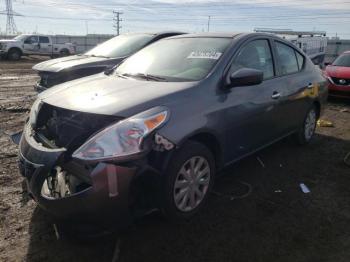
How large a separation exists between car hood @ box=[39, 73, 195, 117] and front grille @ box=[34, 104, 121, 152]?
0.05m

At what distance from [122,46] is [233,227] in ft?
18.7

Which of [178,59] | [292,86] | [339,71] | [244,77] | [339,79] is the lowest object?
[339,79]

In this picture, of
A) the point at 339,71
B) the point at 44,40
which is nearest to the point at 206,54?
the point at 339,71

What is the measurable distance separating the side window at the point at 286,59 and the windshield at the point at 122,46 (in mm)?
3578

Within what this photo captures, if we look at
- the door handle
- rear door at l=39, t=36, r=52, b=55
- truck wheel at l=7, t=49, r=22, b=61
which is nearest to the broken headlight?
the door handle

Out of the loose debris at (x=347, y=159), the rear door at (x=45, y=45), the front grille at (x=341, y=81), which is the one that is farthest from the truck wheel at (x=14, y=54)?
the loose debris at (x=347, y=159)

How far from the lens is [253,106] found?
407 centimetres

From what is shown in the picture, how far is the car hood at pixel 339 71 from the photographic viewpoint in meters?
9.82

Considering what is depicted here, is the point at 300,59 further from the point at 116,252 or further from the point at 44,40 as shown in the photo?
the point at 44,40

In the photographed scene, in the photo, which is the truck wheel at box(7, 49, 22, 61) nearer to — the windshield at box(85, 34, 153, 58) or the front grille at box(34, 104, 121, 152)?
the windshield at box(85, 34, 153, 58)

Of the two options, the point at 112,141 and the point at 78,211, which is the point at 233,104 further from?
the point at 78,211

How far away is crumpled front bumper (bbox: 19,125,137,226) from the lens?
8.77 feet

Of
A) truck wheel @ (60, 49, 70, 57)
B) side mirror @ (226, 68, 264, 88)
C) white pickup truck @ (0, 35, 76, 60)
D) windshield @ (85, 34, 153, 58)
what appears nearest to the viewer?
side mirror @ (226, 68, 264, 88)

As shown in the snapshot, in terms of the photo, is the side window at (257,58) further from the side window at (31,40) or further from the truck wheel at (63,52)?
the truck wheel at (63,52)
